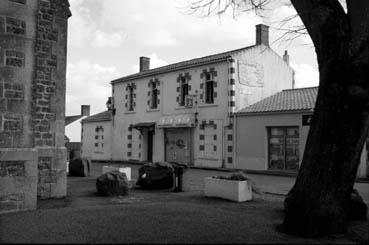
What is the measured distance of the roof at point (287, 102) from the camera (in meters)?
19.5

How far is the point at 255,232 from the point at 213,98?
16686mm

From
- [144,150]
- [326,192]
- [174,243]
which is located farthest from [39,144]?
[144,150]

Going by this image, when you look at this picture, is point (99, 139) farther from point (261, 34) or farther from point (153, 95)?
point (261, 34)

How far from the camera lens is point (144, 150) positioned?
27.9 meters

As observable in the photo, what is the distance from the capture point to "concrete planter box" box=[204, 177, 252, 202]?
34.1 ft

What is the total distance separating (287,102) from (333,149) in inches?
582

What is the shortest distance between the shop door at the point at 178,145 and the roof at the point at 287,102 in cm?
431

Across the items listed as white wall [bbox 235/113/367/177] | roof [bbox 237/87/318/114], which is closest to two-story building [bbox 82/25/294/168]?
white wall [bbox 235/113/367/177]

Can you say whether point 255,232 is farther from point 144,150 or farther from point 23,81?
point 144,150

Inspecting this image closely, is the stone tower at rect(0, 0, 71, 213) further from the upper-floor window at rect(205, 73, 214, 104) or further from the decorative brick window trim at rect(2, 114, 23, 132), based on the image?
the upper-floor window at rect(205, 73, 214, 104)

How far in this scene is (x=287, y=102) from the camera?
21078 mm

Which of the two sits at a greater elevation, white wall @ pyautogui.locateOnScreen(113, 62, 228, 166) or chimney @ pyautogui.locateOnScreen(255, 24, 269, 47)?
chimney @ pyautogui.locateOnScreen(255, 24, 269, 47)

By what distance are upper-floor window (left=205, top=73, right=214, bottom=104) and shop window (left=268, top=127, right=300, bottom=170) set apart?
432cm

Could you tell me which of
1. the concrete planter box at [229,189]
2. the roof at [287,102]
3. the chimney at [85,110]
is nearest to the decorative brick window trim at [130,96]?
the roof at [287,102]
